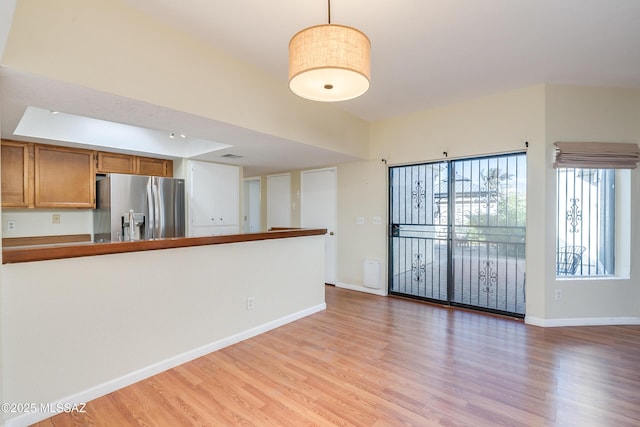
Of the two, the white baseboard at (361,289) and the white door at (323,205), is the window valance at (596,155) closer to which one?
the white baseboard at (361,289)

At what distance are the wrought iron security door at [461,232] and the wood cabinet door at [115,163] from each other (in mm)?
3826

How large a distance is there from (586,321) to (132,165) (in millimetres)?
6132

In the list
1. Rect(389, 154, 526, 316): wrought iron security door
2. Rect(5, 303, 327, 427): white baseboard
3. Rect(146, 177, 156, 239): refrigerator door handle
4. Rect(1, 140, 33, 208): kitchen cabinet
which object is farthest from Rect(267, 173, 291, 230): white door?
Rect(1, 140, 33, 208): kitchen cabinet

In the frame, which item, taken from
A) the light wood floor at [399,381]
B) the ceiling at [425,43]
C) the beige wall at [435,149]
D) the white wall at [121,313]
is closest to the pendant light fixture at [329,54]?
the ceiling at [425,43]

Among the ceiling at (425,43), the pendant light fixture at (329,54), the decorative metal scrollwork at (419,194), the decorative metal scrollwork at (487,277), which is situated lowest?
the decorative metal scrollwork at (487,277)

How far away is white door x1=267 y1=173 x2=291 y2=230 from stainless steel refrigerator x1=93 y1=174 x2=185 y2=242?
2.07 meters

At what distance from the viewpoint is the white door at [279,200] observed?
6.07 metres

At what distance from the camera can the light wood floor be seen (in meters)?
1.92

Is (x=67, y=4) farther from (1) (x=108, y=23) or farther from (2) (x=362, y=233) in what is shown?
(2) (x=362, y=233)

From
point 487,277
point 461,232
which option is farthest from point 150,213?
point 487,277

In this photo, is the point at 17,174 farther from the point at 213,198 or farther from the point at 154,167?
the point at 213,198

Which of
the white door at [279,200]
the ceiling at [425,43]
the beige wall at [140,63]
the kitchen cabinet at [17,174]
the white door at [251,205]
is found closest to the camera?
the beige wall at [140,63]

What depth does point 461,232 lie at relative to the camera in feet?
13.4

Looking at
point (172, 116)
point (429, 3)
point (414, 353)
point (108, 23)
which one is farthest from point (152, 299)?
point (429, 3)
